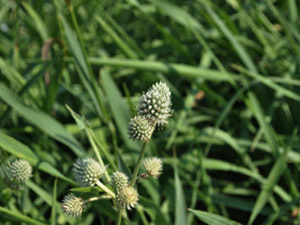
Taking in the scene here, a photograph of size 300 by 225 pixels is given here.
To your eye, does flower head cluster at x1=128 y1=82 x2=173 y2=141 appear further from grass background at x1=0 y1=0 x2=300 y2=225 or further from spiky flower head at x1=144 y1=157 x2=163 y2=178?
grass background at x1=0 y1=0 x2=300 y2=225

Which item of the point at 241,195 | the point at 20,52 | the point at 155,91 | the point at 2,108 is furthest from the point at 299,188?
the point at 20,52

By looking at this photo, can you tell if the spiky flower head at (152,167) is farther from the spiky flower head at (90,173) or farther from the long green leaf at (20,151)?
the long green leaf at (20,151)

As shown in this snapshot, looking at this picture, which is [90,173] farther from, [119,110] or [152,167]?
[119,110]

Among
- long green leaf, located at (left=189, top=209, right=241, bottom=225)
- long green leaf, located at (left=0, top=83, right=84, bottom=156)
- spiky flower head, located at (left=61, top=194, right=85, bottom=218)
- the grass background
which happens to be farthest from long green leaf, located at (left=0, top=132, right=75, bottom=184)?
long green leaf, located at (left=189, top=209, right=241, bottom=225)

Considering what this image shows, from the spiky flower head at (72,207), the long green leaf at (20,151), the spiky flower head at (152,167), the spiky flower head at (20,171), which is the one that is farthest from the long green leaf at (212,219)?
the spiky flower head at (20,171)

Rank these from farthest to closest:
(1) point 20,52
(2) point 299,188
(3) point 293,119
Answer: (1) point 20,52, (3) point 293,119, (2) point 299,188

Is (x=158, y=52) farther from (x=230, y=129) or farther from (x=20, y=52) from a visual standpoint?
(x=20, y=52)
